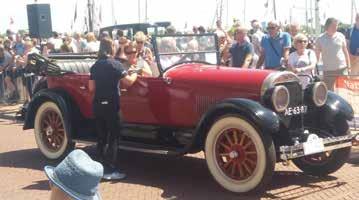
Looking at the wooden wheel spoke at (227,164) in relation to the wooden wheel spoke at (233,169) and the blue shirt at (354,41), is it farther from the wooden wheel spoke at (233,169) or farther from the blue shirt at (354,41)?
the blue shirt at (354,41)

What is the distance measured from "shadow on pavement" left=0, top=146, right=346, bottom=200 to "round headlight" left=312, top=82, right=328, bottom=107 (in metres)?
0.89

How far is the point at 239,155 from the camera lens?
256 inches

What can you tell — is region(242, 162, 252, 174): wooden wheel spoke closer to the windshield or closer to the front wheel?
the front wheel

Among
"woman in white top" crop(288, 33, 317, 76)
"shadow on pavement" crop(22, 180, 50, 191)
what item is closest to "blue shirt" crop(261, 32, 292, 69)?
"woman in white top" crop(288, 33, 317, 76)

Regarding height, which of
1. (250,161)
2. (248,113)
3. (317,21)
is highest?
(317,21)

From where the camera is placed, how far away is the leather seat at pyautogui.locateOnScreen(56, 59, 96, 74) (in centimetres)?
923

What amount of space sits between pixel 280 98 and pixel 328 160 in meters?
1.16

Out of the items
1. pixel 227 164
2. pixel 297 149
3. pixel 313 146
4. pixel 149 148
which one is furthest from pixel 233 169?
pixel 149 148

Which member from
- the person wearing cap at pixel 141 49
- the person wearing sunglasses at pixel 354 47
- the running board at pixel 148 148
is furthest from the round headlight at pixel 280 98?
the person wearing sunglasses at pixel 354 47

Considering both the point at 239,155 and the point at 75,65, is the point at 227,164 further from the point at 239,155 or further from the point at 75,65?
the point at 75,65

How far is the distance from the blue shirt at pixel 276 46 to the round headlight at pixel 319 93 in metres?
3.36

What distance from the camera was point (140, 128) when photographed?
7711mm

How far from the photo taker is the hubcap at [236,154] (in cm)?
641

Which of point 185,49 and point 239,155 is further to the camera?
point 185,49
